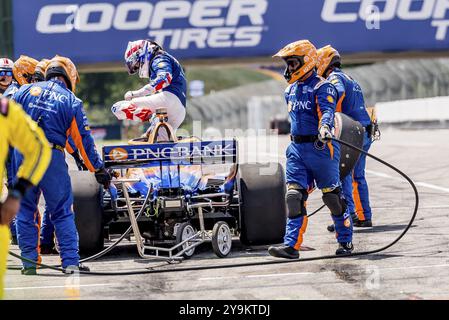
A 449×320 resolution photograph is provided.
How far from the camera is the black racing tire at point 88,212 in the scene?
31.3 feet

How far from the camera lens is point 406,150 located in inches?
974

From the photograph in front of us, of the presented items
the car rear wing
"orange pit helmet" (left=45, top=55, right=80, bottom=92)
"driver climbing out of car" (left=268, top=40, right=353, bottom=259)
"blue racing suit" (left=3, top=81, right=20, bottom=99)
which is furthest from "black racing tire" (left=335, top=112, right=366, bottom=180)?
"blue racing suit" (left=3, top=81, right=20, bottom=99)

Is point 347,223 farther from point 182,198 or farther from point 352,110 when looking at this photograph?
point 352,110

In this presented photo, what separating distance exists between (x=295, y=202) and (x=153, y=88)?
2303 millimetres

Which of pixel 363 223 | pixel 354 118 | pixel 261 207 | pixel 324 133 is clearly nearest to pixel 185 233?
pixel 261 207

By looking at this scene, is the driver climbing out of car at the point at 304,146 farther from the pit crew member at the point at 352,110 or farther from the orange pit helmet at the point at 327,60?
the orange pit helmet at the point at 327,60

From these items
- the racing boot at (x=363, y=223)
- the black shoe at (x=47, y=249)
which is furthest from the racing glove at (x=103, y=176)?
Answer: the racing boot at (x=363, y=223)

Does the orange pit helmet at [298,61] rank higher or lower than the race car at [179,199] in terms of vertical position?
higher

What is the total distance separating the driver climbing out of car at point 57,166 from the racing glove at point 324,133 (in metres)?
1.87

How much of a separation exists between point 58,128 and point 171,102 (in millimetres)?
2314

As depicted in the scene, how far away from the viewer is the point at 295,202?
9141mm
